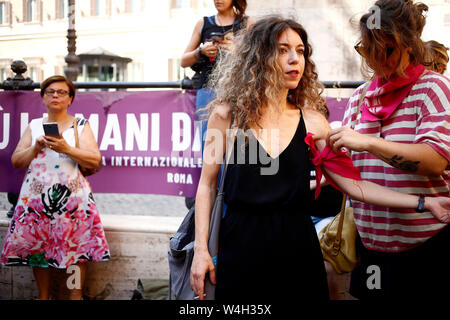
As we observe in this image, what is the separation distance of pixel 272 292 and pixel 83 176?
2544 mm

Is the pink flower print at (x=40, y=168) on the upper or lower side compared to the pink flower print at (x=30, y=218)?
upper

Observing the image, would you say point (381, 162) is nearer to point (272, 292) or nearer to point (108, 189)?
point (272, 292)

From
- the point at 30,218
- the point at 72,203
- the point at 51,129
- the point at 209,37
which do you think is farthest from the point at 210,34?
the point at 30,218

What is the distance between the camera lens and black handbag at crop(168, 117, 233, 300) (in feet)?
7.29

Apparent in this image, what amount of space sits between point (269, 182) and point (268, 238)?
25cm

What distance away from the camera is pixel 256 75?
7.66 feet

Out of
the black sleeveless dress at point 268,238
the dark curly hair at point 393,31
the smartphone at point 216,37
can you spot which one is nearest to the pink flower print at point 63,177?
Result: the smartphone at point 216,37

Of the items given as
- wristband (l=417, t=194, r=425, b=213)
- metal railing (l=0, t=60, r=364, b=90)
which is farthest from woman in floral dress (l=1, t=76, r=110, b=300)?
wristband (l=417, t=194, r=425, b=213)

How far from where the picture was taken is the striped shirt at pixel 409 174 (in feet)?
7.22

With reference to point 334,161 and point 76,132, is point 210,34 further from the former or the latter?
point 334,161

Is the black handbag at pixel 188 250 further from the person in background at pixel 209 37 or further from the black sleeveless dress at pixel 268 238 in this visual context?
the person in background at pixel 209 37

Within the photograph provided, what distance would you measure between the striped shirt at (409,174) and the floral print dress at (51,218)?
252cm
